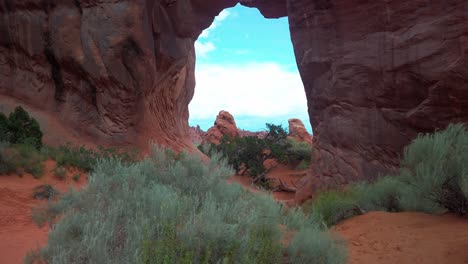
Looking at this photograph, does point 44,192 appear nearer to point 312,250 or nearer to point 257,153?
point 312,250

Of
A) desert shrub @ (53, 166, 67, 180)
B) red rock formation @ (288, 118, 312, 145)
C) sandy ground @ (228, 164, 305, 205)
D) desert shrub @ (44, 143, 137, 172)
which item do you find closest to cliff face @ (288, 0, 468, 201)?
desert shrub @ (44, 143, 137, 172)

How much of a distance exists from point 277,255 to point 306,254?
34 cm

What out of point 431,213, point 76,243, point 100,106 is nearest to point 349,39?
point 431,213

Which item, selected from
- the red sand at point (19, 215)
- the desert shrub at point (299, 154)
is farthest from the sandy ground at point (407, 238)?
the desert shrub at point (299, 154)

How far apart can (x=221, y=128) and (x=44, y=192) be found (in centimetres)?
2738

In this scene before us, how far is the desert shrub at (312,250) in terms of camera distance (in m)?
3.08

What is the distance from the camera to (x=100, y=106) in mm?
14656

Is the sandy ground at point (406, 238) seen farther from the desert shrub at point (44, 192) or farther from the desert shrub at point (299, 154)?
the desert shrub at point (299, 154)

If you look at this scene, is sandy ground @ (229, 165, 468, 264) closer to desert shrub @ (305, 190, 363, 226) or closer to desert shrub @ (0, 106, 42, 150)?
desert shrub @ (305, 190, 363, 226)

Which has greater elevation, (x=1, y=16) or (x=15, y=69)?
(x=1, y=16)

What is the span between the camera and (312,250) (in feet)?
10.2

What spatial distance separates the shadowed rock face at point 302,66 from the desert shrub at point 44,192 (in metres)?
5.91

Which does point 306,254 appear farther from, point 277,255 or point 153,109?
point 153,109

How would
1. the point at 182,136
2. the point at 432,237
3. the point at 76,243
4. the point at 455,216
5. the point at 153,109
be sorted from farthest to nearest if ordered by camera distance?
1. the point at 182,136
2. the point at 153,109
3. the point at 455,216
4. the point at 432,237
5. the point at 76,243
